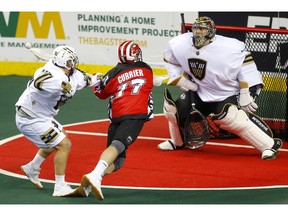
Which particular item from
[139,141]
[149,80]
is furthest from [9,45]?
[149,80]

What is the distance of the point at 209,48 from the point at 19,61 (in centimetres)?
548

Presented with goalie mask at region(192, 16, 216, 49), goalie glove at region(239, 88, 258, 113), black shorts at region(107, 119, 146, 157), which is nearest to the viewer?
black shorts at region(107, 119, 146, 157)

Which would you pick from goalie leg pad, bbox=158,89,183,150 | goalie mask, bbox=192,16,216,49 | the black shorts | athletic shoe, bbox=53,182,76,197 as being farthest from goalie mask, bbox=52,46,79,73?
goalie leg pad, bbox=158,89,183,150

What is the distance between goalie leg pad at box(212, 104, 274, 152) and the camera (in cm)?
954

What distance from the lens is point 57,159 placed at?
26.6 ft

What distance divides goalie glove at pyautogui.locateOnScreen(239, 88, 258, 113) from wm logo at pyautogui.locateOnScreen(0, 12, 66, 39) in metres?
5.05

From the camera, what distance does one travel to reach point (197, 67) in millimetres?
9672

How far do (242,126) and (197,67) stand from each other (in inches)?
30.0

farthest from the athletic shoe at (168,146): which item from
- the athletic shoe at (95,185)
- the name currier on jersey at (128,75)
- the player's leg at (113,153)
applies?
the athletic shoe at (95,185)

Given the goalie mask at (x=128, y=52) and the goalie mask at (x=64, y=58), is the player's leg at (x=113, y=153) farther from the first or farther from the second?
the goalie mask at (x=64, y=58)

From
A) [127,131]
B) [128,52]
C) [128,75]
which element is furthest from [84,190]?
[128,52]

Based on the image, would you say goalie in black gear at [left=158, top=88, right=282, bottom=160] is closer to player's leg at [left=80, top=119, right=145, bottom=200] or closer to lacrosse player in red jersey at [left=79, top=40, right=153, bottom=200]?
lacrosse player in red jersey at [left=79, top=40, right=153, bottom=200]

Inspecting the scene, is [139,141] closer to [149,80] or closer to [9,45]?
[149,80]

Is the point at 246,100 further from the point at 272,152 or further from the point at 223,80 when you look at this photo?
the point at 272,152
